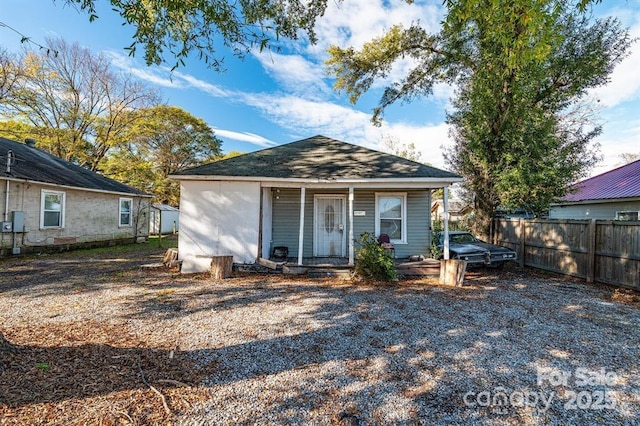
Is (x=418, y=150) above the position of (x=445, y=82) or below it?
above

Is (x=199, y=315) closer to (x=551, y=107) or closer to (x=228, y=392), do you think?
(x=228, y=392)

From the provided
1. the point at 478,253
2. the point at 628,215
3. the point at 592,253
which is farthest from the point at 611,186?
the point at 478,253

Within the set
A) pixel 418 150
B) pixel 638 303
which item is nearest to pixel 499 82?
pixel 638 303

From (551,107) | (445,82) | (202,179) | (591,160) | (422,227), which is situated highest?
(445,82)

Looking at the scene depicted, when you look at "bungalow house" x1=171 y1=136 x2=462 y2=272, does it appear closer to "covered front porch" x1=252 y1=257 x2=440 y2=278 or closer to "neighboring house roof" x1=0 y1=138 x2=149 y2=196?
"covered front porch" x1=252 y1=257 x2=440 y2=278

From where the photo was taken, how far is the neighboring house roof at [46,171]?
11.0 metres

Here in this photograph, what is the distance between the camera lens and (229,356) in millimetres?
3521

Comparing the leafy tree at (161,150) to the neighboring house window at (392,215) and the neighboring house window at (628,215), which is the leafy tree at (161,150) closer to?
the neighboring house window at (392,215)

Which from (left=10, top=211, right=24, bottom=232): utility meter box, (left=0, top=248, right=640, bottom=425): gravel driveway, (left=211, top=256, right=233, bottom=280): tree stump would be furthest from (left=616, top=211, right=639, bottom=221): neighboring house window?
(left=10, top=211, right=24, bottom=232): utility meter box

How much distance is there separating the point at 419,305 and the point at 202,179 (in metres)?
6.61

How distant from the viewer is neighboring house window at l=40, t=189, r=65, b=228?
458 inches

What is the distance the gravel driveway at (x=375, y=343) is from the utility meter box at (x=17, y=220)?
14.2ft

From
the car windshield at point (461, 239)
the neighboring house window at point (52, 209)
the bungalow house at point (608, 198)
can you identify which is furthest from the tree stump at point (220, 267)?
the bungalow house at point (608, 198)

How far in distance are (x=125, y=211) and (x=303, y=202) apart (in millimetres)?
13055
